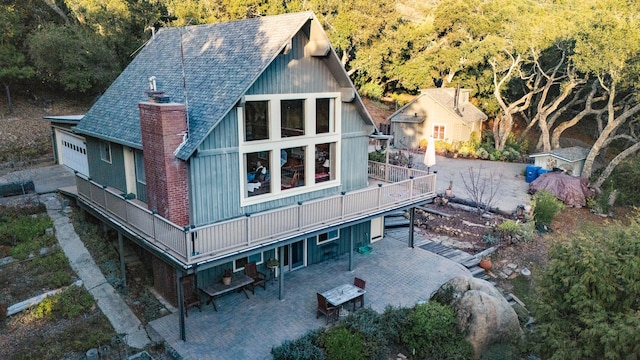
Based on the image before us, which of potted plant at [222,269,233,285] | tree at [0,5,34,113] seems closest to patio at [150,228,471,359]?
potted plant at [222,269,233,285]

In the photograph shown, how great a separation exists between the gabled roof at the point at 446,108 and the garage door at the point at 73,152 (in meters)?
27.1

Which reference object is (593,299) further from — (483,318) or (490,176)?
(490,176)

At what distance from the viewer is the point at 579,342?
9.15 meters

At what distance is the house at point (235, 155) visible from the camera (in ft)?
38.2

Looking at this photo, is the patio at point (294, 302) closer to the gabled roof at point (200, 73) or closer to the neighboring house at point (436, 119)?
the gabled roof at point (200, 73)

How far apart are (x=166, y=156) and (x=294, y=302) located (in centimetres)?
581

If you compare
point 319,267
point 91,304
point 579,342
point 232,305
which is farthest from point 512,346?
point 91,304

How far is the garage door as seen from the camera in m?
21.1

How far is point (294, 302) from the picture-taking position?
1332cm

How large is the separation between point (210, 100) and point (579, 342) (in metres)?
10.8

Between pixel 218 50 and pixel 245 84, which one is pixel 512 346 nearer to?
pixel 245 84

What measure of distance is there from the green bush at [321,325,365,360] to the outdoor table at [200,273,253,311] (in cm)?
312

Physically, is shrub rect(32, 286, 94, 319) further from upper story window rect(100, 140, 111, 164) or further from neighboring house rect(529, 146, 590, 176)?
neighboring house rect(529, 146, 590, 176)

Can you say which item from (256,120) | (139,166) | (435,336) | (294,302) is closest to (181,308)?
(294,302)
